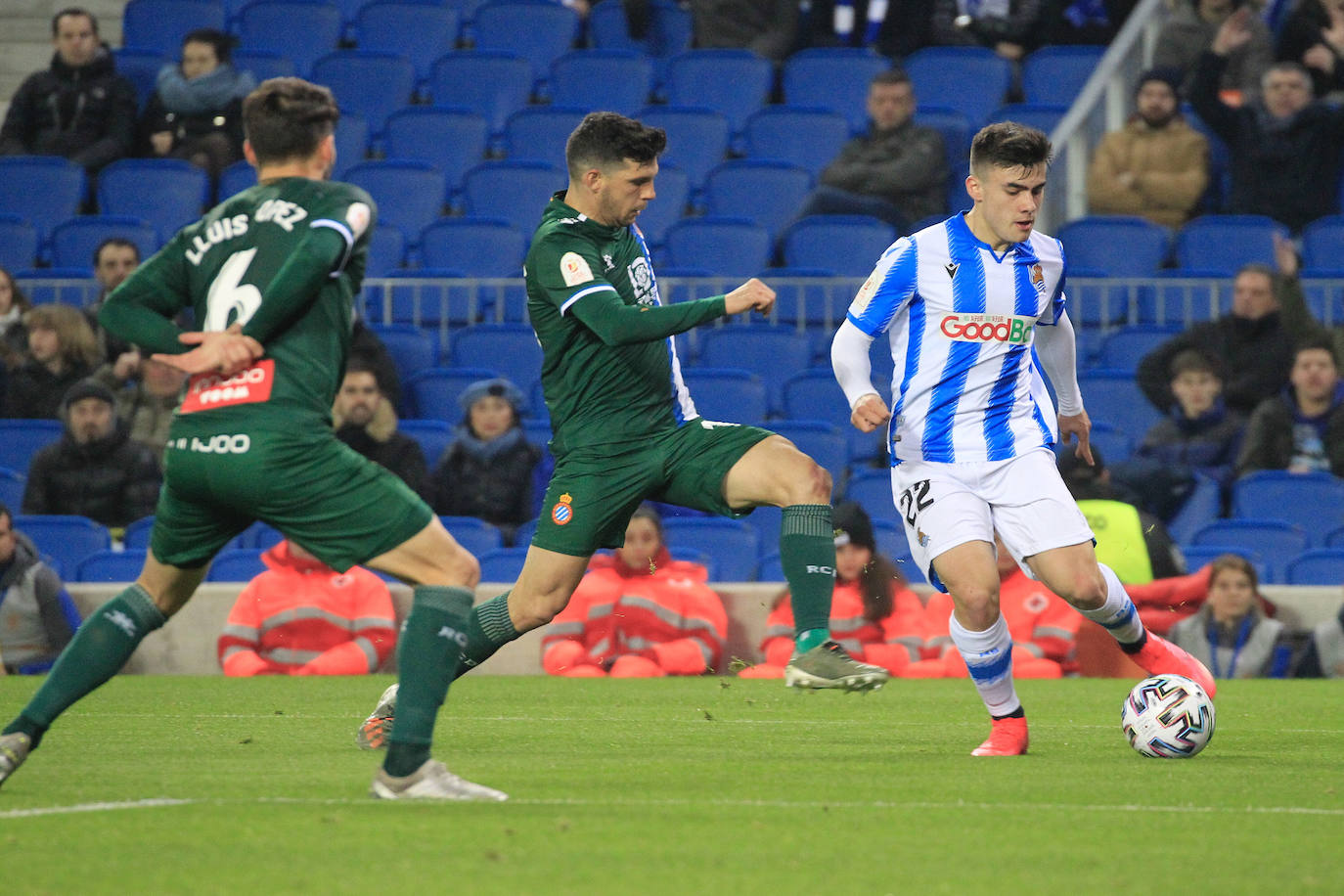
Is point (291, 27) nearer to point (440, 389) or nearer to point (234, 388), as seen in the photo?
point (440, 389)

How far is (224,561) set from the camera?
13078 mm

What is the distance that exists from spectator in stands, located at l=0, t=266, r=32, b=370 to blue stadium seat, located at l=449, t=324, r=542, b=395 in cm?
322

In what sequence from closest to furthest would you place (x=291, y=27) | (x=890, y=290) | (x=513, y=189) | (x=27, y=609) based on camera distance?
(x=890, y=290) → (x=27, y=609) → (x=513, y=189) → (x=291, y=27)

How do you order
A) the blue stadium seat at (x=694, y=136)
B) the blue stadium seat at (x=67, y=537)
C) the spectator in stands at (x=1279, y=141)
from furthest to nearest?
1. the blue stadium seat at (x=694, y=136)
2. the spectator in stands at (x=1279, y=141)
3. the blue stadium seat at (x=67, y=537)

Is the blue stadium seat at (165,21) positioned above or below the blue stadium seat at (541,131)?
above

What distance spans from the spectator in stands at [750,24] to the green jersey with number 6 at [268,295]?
1250 cm

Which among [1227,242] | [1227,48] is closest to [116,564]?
[1227,242]

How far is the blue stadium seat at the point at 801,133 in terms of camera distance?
52.7ft

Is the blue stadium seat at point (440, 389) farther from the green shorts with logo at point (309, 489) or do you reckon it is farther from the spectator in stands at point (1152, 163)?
the green shorts with logo at point (309, 489)

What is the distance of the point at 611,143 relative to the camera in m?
6.82

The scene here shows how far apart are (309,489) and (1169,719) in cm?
322

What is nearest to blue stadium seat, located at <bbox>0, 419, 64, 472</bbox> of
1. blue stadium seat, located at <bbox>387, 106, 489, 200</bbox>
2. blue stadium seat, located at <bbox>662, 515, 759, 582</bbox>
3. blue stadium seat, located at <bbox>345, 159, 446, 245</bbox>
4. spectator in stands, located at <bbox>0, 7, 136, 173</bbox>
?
blue stadium seat, located at <bbox>345, 159, 446, 245</bbox>

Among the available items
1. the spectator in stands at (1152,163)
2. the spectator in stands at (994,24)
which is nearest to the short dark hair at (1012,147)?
the spectator in stands at (1152,163)

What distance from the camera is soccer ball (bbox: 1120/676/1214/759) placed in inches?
253
